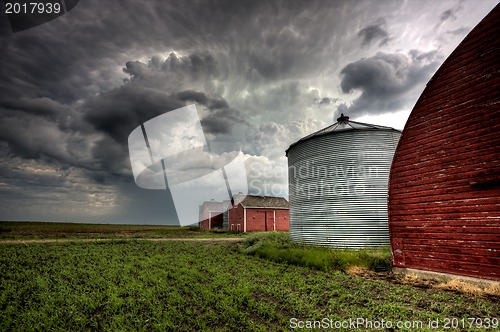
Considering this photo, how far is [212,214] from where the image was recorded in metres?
60.4

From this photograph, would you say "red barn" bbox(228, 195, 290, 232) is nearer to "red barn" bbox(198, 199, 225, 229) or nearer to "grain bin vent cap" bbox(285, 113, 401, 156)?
"red barn" bbox(198, 199, 225, 229)

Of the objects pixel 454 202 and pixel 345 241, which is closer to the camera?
pixel 454 202

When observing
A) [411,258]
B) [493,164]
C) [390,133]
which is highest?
[390,133]

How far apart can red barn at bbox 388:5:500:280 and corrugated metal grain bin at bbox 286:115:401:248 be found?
402 cm

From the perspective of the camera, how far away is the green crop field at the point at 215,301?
6.07 m

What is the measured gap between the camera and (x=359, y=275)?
35.9 ft

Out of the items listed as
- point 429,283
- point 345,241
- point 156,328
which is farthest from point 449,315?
point 345,241

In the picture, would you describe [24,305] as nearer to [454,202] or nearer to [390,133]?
[454,202]

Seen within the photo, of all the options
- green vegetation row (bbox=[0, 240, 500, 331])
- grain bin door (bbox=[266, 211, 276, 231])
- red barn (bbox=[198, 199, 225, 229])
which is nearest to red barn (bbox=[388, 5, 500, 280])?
green vegetation row (bbox=[0, 240, 500, 331])

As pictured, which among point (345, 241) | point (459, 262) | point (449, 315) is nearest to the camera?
point (449, 315)

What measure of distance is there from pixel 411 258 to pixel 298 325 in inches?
290

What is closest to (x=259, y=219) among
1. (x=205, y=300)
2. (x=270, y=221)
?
(x=270, y=221)

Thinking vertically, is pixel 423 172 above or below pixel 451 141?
below

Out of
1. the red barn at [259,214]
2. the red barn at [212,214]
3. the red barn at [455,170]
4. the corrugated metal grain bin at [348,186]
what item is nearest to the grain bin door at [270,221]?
the red barn at [259,214]
